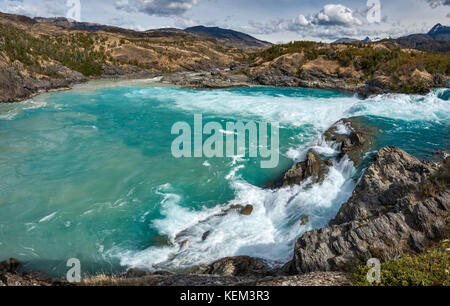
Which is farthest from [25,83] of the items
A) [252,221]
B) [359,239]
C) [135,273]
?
[359,239]

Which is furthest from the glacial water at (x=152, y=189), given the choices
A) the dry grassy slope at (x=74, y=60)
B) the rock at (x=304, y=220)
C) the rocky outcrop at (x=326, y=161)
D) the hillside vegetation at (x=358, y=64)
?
the dry grassy slope at (x=74, y=60)

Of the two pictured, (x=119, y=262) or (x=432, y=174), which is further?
(x=119, y=262)

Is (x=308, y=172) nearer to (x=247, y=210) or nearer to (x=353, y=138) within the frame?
(x=247, y=210)

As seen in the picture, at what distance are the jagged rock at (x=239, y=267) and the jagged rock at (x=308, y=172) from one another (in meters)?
6.25

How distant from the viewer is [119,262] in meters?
10.8

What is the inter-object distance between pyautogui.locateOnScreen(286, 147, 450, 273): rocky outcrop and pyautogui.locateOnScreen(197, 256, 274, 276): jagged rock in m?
1.54

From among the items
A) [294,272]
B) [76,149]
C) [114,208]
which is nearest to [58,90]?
[76,149]

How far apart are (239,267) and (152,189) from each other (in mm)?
8685

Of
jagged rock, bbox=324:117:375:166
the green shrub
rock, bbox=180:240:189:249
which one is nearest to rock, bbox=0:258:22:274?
rock, bbox=180:240:189:249

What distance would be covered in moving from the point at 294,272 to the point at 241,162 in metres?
12.1

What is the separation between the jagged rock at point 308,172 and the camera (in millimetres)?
15019

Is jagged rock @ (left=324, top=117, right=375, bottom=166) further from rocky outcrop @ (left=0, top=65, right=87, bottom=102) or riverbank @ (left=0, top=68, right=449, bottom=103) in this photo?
rocky outcrop @ (left=0, top=65, right=87, bottom=102)

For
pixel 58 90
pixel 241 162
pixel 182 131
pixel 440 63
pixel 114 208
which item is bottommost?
pixel 114 208

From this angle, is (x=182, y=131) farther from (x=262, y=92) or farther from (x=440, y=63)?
(x=440, y=63)
